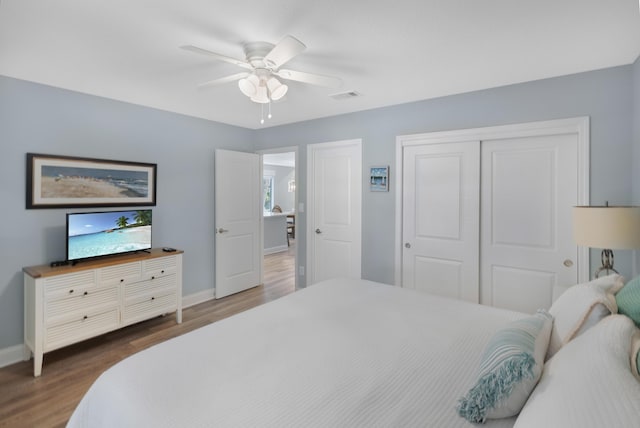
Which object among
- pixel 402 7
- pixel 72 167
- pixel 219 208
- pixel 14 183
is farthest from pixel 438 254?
pixel 14 183

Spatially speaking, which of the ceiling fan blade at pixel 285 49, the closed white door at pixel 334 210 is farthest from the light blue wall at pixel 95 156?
the ceiling fan blade at pixel 285 49

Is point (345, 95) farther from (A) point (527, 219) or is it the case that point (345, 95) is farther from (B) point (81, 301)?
(B) point (81, 301)

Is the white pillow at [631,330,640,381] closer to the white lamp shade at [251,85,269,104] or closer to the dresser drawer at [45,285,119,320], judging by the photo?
the white lamp shade at [251,85,269,104]

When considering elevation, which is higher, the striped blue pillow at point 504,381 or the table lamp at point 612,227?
the table lamp at point 612,227

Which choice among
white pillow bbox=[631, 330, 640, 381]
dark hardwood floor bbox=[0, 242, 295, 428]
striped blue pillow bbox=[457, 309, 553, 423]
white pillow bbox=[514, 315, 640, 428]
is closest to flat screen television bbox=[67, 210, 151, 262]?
dark hardwood floor bbox=[0, 242, 295, 428]

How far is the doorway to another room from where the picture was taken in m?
5.06

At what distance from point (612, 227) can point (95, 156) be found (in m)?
4.34

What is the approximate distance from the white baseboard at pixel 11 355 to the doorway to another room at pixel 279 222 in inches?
107

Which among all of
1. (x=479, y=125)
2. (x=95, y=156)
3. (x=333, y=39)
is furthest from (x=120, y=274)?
(x=479, y=125)

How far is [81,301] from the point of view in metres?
2.73

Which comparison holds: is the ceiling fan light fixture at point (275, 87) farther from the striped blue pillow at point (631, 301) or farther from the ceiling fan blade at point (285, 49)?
the striped blue pillow at point (631, 301)

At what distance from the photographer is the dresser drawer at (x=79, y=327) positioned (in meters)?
2.58

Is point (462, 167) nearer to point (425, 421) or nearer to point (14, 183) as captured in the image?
point (425, 421)

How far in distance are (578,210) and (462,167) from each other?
1167 mm
